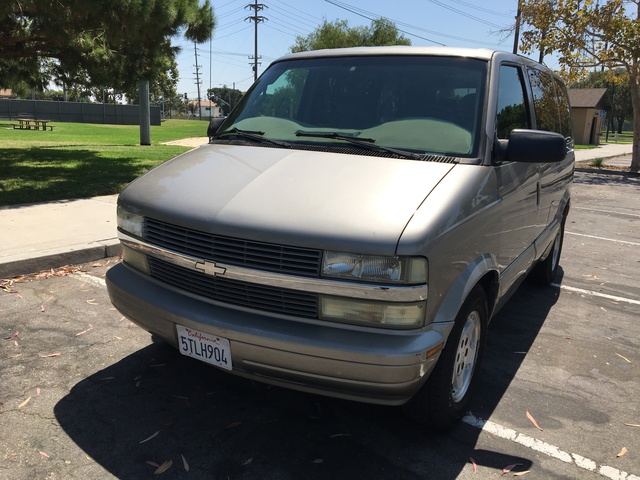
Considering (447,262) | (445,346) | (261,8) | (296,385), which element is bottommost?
(296,385)

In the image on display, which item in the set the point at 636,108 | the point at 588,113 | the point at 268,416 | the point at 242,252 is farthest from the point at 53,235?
the point at 588,113

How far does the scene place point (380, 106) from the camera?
346 centimetres

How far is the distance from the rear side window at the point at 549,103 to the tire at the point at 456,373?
202 centimetres

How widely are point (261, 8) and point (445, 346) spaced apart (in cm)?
6162

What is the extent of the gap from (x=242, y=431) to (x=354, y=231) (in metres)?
1.34

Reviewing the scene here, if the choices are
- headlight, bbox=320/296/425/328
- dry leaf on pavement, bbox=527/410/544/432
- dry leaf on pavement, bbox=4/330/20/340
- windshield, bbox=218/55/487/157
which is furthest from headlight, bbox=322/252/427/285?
dry leaf on pavement, bbox=4/330/20/340

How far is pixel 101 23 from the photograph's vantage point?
31.7 feet

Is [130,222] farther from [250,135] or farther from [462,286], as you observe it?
[462,286]

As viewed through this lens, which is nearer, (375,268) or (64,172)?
(375,268)

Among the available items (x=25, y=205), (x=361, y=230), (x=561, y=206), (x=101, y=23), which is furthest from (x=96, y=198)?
(x=361, y=230)

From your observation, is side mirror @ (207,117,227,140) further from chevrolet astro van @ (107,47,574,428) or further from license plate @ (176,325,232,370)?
license plate @ (176,325,232,370)

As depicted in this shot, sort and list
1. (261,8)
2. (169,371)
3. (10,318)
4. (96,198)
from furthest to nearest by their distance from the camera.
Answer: (261,8) → (96,198) → (10,318) → (169,371)

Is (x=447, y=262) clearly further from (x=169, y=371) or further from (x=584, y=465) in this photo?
(x=169, y=371)

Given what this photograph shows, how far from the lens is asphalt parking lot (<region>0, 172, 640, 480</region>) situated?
2.74 metres
